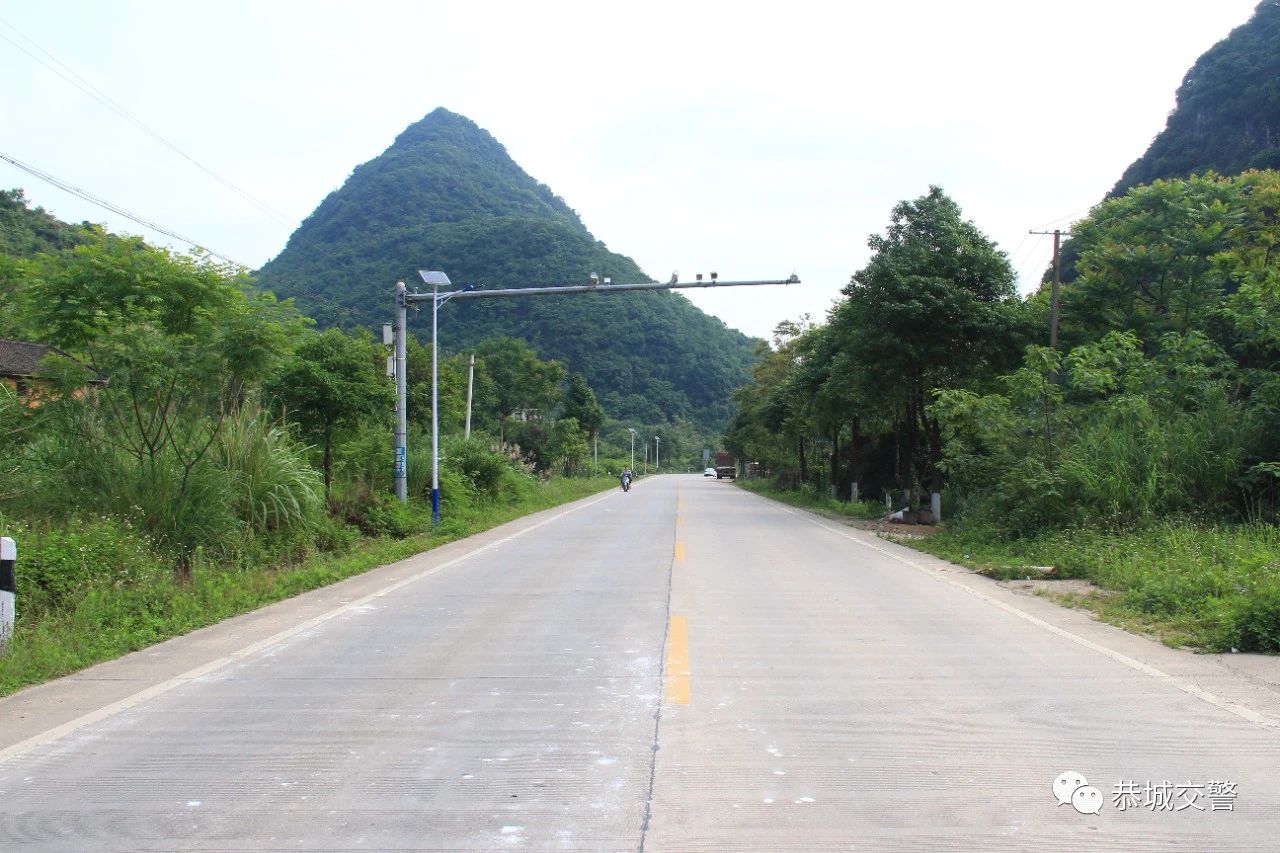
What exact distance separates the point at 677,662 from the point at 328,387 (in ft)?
45.4

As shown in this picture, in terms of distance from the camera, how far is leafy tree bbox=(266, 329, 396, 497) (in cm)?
1953

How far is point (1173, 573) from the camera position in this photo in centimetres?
1088

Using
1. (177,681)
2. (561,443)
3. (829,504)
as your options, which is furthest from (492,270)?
(177,681)

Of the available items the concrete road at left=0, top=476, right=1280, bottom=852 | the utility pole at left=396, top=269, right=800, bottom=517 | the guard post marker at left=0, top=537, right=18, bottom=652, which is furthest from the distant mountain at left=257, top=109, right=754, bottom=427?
the concrete road at left=0, top=476, right=1280, bottom=852

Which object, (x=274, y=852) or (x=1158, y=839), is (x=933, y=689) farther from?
(x=274, y=852)

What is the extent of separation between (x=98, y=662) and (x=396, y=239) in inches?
1853

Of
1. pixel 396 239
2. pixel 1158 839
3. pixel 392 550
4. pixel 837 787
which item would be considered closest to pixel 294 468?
pixel 392 550

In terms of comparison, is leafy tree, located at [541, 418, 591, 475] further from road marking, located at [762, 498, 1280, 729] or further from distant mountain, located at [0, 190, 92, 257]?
road marking, located at [762, 498, 1280, 729]

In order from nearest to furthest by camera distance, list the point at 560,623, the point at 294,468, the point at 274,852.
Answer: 1. the point at 274,852
2. the point at 560,623
3. the point at 294,468

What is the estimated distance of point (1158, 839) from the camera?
167 inches

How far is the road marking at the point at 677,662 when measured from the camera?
6594mm

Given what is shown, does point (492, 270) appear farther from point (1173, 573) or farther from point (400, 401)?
point (1173, 573)

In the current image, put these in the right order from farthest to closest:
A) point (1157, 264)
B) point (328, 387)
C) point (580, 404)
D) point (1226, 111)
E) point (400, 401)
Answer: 1. point (580, 404)
2. point (1226, 111)
3. point (1157, 264)
4. point (400, 401)
5. point (328, 387)

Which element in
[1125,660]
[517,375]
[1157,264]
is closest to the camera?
[1125,660]
